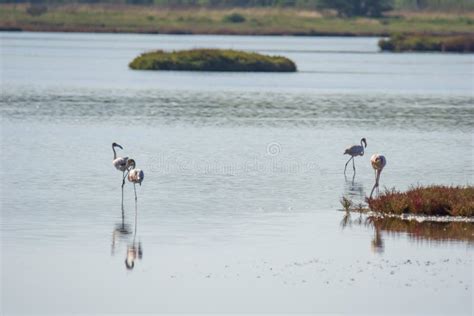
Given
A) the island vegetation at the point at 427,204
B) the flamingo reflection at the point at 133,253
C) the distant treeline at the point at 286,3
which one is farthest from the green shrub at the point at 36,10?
the flamingo reflection at the point at 133,253

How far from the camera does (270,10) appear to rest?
13088 cm

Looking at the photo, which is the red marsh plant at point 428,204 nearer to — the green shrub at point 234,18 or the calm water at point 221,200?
the calm water at point 221,200

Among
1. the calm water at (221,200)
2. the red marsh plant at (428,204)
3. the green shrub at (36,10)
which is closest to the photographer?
the calm water at (221,200)

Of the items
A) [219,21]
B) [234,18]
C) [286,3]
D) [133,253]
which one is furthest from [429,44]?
[133,253]

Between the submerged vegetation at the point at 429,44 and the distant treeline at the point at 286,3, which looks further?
the distant treeline at the point at 286,3

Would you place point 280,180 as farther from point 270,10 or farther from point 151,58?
point 270,10

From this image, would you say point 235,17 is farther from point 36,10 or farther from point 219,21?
point 36,10

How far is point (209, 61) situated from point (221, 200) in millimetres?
45366

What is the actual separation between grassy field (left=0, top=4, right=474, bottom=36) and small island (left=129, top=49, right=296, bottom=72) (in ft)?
154

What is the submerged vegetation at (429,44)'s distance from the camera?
94750 millimetres

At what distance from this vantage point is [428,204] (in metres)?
21.5

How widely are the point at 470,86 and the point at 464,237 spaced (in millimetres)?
43310

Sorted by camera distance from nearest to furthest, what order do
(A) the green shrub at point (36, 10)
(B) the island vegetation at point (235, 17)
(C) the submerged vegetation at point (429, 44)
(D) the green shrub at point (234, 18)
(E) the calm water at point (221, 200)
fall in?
(E) the calm water at point (221, 200) < (C) the submerged vegetation at point (429, 44) < (B) the island vegetation at point (235, 17) < (D) the green shrub at point (234, 18) < (A) the green shrub at point (36, 10)

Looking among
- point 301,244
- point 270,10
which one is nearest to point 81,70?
point 301,244
